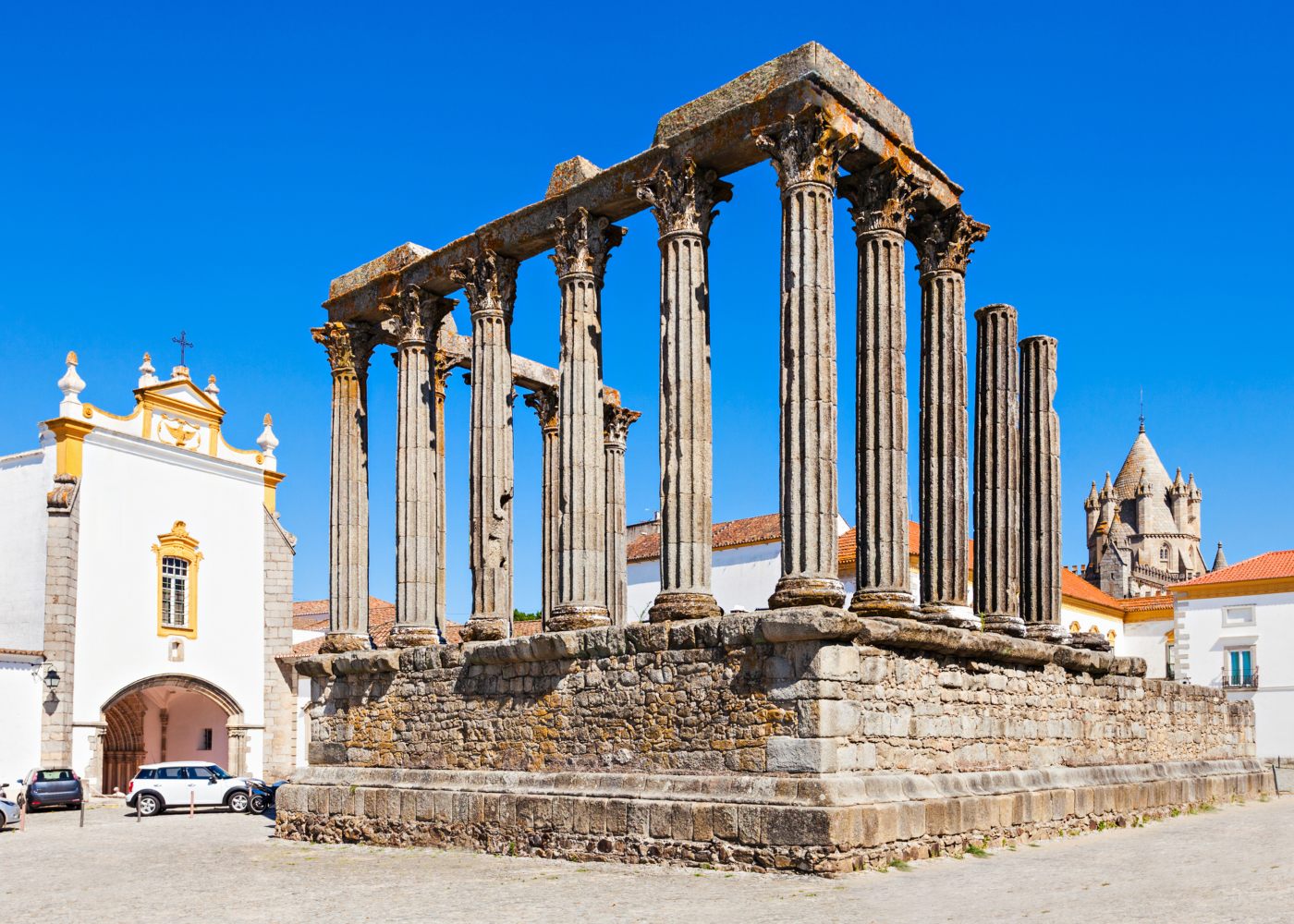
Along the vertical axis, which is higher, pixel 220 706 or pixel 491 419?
pixel 491 419

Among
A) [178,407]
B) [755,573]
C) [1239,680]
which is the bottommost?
[1239,680]

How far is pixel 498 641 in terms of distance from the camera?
16234mm

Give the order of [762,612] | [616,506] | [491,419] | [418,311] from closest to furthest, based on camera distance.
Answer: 1. [762,612]
2. [491,419]
3. [418,311]
4. [616,506]

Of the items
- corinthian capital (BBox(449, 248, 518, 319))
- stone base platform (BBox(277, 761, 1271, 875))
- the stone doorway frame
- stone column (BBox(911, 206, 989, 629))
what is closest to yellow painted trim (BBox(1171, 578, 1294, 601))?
stone base platform (BBox(277, 761, 1271, 875))

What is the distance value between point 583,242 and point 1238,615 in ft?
109

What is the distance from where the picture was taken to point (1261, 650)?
1651 inches

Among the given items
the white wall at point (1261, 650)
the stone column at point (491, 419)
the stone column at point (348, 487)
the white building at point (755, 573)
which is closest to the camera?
the stone column at point (491, 419)

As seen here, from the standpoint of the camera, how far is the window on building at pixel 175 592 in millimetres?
32719

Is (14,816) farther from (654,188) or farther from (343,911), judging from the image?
(654,188)

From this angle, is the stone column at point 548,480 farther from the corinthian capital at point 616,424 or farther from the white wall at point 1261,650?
the white wall at point 1261,650

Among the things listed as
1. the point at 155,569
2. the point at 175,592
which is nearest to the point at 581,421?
the point at 155,569

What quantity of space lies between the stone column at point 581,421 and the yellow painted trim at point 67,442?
18348 millimetres

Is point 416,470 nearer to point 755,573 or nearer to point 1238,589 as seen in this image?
point 755,573

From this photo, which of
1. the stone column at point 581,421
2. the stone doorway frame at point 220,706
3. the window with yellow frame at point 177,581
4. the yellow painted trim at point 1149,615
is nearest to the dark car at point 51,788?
the stone doorway frame at point 220,706
